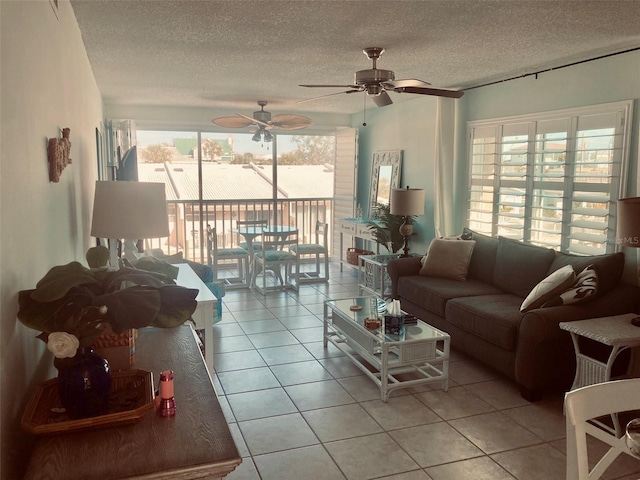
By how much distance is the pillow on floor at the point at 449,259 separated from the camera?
15.3 feet

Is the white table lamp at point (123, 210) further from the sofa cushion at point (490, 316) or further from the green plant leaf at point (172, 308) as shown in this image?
the sofa cushion at point (490, 316)

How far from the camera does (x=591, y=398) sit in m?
1.53

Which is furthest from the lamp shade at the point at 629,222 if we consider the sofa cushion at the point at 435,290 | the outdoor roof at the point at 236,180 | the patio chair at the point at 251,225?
the outdoor roof at the point at 236,180

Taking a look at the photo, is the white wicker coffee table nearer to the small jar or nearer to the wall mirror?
the small jar

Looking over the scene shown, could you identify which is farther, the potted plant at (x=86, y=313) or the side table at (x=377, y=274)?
the side table at (x=377, y=274)

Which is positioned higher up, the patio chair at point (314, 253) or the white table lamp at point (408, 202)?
the white table lamp at point (408, 202)

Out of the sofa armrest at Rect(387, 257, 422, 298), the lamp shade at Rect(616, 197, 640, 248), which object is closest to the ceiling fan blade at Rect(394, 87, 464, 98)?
the lamp shade at Rect(616, 197, 640, 248)

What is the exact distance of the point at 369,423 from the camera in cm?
302

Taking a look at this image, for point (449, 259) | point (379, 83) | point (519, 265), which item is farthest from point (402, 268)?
point (379, 83)

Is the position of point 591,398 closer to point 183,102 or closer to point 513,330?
point 513,330

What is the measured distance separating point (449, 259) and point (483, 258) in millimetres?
302

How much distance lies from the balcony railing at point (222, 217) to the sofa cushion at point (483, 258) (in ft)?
11.4

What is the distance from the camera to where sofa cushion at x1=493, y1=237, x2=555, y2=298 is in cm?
404

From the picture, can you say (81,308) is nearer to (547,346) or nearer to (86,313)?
(86,313)
